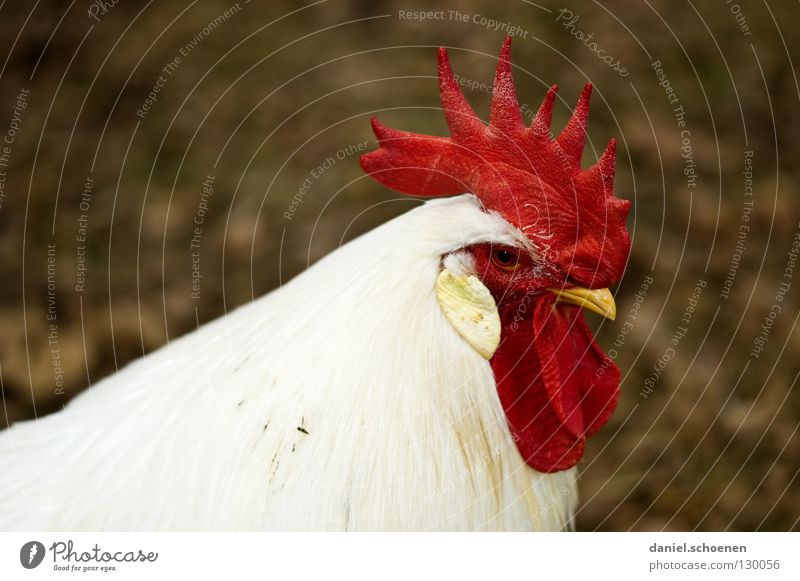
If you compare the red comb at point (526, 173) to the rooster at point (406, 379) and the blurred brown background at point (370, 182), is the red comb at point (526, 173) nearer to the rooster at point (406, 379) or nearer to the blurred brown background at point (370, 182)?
the rooster at point (406, 379)

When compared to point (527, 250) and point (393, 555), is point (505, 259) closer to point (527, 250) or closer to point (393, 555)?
point (527, 250)

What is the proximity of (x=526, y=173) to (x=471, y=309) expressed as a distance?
0.20 m

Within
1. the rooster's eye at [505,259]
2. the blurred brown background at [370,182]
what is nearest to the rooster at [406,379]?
the rooster's eye at [505,259]

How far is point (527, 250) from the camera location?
101cm

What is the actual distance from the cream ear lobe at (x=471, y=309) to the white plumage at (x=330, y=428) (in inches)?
0.5

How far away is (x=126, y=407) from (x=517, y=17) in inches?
73.1

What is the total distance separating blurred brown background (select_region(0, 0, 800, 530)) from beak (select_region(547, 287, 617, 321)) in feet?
3.20

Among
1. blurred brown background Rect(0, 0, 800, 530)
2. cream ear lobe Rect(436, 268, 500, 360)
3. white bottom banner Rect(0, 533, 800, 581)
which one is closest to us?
cream ear lobe Rect(436, 268, 500, 360)

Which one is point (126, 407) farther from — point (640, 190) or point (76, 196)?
point (640, 190)

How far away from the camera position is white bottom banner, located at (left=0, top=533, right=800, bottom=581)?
3.63 feet

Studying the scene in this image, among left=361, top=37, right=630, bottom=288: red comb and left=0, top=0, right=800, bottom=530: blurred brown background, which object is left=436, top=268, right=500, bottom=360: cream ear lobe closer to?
left=361, top=37, right=630, bottom=288: red comb

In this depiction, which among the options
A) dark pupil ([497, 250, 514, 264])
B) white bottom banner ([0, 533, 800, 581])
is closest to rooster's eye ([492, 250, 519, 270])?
dark pupil ([497, 250, 514, 264])

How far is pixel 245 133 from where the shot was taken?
2.42 meters

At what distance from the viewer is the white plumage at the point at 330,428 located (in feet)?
3.30
